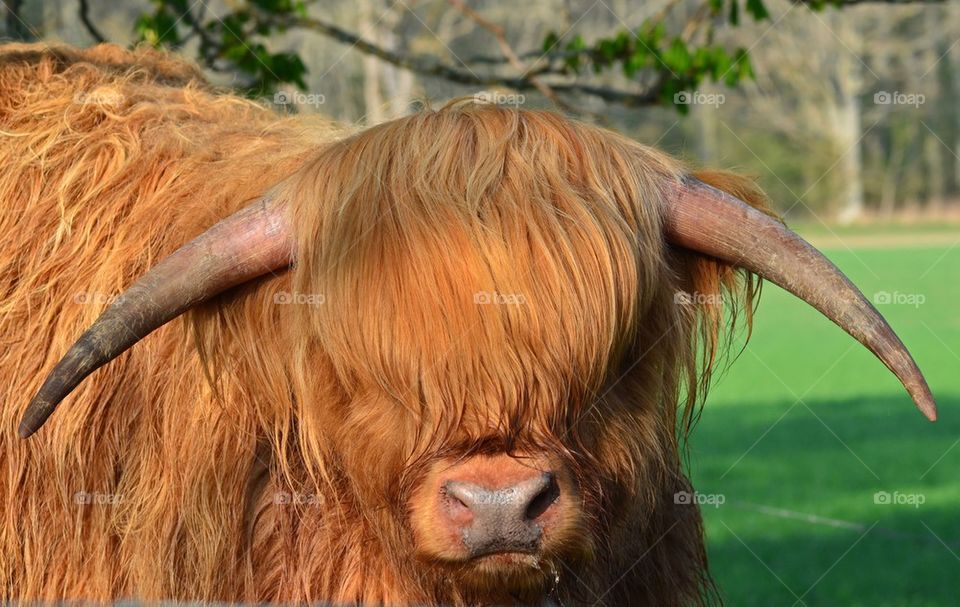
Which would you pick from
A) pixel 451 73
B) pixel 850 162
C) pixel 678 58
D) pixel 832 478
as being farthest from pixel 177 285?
pixel 850 162

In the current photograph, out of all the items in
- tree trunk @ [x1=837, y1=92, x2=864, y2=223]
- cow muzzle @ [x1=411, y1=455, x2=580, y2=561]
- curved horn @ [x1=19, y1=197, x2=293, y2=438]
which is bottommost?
tree trunk @ [x1=837, y1=92, x2=864, y2=223]

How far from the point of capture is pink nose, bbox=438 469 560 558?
2.28 meters

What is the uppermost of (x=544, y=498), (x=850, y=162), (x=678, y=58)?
(x=544, y=498)

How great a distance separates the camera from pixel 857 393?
13.9m

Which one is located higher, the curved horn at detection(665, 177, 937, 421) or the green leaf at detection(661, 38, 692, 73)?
the curved horn at detection(665, 177, 937, 421)

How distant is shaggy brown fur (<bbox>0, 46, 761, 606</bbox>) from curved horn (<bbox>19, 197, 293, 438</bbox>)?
7 cm

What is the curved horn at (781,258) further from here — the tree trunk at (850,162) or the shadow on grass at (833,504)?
the tree trunk at (850,162)

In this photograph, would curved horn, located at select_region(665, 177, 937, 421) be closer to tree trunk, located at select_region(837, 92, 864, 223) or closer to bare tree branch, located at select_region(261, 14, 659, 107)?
bare tree branch, located at select_region(261, 14, 659, 107)

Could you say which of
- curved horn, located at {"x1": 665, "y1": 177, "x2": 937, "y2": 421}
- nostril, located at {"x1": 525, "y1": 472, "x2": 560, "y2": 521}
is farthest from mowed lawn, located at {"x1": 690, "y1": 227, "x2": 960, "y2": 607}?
nostril, located at {"x1": 525, "y1": 472, "x2": 560, "y2": 521}

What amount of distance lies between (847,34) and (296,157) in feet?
155

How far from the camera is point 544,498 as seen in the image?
92.6 inches

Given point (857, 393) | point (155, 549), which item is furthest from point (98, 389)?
point (857, 393)

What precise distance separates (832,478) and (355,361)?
7.09m

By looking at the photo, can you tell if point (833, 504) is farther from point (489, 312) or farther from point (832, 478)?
point (489, 312)
